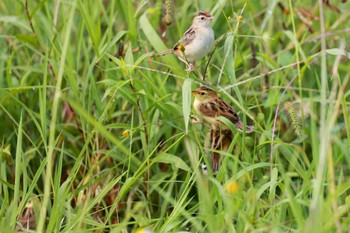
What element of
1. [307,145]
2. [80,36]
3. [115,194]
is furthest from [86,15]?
[307,145]

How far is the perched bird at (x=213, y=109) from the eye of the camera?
4.35m

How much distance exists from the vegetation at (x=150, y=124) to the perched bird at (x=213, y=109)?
0.08 metres

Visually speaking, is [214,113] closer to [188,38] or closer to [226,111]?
[226,111]

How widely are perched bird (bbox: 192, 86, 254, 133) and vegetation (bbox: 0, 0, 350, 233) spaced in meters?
0.08

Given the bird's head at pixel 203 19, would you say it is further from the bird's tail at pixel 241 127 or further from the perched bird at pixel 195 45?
the bird's tail at pixel 241 127

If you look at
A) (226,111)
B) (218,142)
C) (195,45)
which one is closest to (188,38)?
(195,45)

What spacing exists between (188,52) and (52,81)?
1106mm

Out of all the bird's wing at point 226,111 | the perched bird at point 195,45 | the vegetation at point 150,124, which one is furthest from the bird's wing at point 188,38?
the bird's wing at point 226,111

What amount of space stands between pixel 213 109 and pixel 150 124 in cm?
38

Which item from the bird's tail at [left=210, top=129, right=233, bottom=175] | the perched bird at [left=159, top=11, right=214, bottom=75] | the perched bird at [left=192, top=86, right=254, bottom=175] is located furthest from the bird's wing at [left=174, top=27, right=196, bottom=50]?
the bird's tail at [left=210, top=129, right=233, bottom=175]

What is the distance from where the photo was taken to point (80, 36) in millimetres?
5363

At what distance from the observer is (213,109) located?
4348mm

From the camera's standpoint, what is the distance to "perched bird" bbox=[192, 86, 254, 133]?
171 inches

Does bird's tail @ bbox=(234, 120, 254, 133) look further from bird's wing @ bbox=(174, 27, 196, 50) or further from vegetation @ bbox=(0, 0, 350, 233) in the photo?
bird's wing @ bbox=(174, 27, 196, 50)
